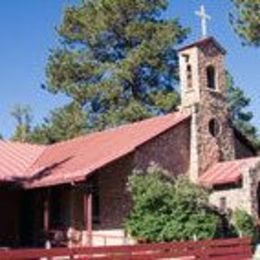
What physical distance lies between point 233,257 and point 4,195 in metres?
12.9

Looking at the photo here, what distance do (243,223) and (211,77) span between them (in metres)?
7.47

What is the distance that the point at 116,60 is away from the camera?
172 feet

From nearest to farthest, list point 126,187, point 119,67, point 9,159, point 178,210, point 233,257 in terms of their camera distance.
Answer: point 233,257 < point 178,210 < point 126,187 < point 9,159 < point 119,67

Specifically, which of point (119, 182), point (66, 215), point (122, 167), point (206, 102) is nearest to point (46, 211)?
point (66, 215)

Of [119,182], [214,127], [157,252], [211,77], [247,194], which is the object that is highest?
[211,77]

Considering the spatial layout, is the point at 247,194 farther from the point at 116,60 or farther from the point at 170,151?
the point at 116,60

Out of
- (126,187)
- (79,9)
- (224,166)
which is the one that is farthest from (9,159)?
(79,9)

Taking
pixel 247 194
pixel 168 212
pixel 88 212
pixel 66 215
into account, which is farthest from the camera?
pixel 66 215

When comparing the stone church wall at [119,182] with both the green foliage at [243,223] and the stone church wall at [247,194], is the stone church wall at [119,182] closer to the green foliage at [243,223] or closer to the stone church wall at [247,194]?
the stone church wall at [247,194]

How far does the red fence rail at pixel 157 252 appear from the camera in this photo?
61.9 ft

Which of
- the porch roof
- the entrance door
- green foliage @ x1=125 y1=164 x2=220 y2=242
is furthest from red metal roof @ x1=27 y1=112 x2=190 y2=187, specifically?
green foliage @ x1=125 y1=164 x2=220 y2=242

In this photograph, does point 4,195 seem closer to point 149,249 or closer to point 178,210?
point 178,210

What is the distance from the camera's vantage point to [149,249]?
21312 mm

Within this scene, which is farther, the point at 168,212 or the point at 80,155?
the point at 80,155
